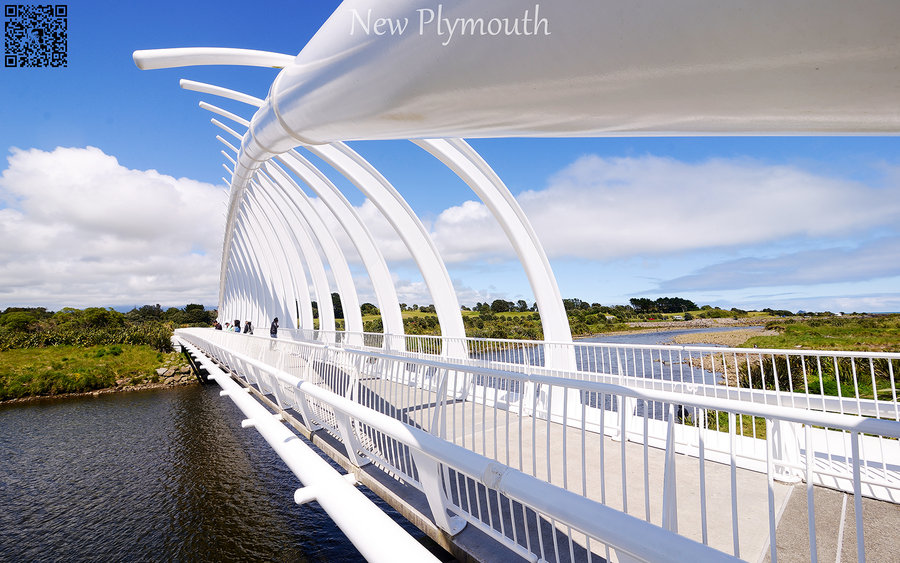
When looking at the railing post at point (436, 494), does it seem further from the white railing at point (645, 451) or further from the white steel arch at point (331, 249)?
the white steel arch at point (331, 249)

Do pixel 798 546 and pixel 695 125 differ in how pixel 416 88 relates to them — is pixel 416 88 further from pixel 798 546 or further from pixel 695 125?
pixel 798 546

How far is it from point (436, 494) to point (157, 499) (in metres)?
8.69

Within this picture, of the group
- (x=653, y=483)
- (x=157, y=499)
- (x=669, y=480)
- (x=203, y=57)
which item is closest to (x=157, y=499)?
(x=157, y=499)

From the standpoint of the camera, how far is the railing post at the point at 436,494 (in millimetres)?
3205

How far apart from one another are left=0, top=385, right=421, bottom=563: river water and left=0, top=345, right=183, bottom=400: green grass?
10891 mm

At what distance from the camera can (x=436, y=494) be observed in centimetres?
325

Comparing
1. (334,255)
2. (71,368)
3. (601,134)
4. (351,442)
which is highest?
(334,255)

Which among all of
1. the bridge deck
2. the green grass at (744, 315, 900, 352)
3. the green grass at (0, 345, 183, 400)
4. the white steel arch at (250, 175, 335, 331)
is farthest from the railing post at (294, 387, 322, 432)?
the green grass at (0, 345, 183, 400)

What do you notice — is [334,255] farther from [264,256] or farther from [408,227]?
[264,256]

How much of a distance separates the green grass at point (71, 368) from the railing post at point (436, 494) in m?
32.3

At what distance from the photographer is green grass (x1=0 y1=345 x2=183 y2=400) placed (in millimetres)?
26156

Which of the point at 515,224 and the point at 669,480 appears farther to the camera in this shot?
the point at 515,224

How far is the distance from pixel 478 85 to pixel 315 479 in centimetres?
237

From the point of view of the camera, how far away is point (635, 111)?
4.60ft
